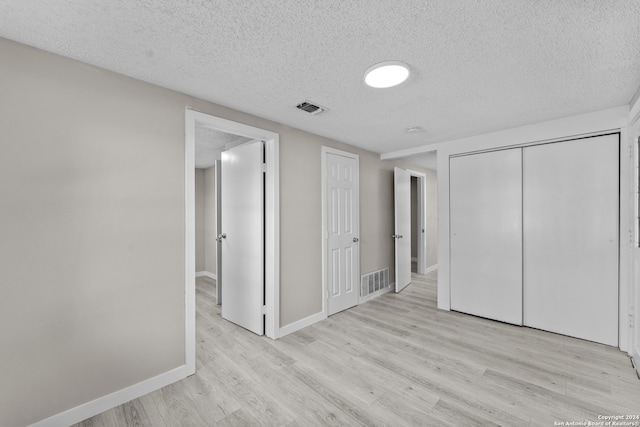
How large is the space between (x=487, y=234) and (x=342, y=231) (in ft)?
6.00

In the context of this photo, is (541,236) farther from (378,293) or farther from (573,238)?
(378,293)

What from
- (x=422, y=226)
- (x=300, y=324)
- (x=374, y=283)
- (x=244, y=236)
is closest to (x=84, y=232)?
(x=244, y=236)

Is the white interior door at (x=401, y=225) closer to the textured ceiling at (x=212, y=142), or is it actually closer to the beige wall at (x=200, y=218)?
the textured ceiling at (x=212, y=142)

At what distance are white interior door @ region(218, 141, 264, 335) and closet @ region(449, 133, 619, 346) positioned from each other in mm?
2568

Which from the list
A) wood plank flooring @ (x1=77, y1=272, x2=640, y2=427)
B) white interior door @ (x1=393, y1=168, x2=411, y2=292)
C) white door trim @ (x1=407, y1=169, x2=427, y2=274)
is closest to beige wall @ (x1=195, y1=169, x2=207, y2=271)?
wood plank flooring @ (x1=77, y1=272, x2=640, y2=427)

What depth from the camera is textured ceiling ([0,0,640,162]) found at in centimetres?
133

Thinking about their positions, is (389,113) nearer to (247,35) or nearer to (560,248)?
(247,35)

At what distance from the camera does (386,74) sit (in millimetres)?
1899

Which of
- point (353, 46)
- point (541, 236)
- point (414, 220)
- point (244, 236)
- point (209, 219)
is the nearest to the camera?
point (353, 46)

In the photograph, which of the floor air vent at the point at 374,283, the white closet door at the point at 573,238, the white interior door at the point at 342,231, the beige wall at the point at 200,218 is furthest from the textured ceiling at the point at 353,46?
the beige wall at the point at 200,218

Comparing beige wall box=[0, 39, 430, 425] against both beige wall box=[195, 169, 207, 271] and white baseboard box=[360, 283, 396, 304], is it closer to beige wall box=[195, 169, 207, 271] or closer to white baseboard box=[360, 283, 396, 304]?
white baseboard box=[360, 283, 396, 304]

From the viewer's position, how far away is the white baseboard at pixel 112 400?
1677 mm

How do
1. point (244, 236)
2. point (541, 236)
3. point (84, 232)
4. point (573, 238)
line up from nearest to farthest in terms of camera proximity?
1. point (84, 232)
2. point (573, 238)
3. point (541, 236)
4. point (244, 236)

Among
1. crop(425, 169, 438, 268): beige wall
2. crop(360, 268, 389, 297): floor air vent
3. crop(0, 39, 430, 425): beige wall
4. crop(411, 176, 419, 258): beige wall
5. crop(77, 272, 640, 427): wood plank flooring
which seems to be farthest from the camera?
crop(411, 176, 419, 258): beige wall
